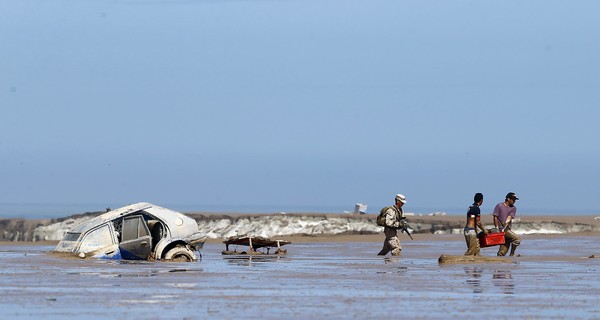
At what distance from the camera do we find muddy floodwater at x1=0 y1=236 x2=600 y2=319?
58.3 ft

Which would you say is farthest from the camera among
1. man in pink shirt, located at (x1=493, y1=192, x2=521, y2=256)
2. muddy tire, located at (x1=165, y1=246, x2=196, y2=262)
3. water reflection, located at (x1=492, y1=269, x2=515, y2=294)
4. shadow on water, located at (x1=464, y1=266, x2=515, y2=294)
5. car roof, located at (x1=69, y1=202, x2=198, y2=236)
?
man in pink shirt, located at (x1=493, y1=192, x2=521, y2=256)

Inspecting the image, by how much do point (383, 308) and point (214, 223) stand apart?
39.8 m

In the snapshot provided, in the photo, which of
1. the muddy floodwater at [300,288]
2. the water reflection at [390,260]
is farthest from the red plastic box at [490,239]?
the water reflection at [390,260]

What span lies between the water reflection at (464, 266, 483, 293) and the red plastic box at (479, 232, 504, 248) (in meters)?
4.33

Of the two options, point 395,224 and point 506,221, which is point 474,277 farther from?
point 395,224

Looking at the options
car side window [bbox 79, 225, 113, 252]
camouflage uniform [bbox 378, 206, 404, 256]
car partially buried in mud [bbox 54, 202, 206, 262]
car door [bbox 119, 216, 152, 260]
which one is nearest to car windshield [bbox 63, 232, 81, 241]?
car partially buried in mud [bbox 54, 202, 206, 262]

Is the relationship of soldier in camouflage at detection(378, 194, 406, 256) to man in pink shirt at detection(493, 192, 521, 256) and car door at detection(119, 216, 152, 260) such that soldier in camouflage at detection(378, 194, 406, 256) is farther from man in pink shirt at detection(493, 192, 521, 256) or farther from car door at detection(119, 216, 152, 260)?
car door at detection(119, 216, 152, 260)

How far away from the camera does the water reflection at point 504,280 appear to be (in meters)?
21.8

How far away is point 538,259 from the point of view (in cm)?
3244

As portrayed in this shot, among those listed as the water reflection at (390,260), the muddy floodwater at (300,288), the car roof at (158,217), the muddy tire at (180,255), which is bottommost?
the muddy floodwater at (300,288)

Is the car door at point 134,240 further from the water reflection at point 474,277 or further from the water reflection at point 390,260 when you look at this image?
the water reflection at point 474,277

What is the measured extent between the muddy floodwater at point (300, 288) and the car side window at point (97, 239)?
69 cm

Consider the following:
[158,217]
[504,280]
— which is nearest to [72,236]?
[158,217]

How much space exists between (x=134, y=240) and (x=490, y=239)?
360 inches
